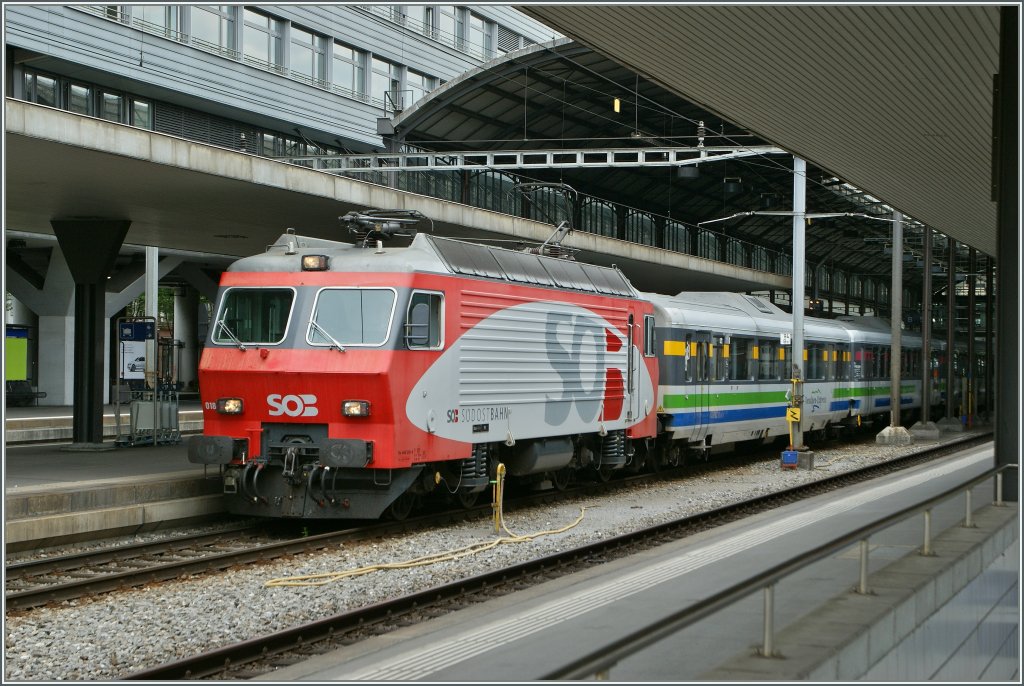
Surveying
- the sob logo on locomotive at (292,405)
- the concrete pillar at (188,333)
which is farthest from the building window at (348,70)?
the sob logo on locomotive at (292,405)

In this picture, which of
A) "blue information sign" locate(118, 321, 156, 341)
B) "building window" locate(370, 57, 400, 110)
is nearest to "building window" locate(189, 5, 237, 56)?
"building window" locate(370, 57, 400, 110)

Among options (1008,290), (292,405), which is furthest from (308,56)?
(1008,290)

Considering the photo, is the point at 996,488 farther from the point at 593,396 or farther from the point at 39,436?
the point at 39,436

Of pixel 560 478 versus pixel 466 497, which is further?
pixel 560 478

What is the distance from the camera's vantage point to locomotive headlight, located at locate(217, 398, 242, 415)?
→ 13.8 m

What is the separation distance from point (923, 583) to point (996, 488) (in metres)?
3.94

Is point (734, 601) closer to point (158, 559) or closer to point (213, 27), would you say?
point (158, 559)

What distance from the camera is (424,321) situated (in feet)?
45.3

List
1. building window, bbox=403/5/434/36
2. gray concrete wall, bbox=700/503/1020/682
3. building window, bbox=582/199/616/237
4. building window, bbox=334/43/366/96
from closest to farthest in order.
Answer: gray concrete wall, bbox=700/503/1020/682, building window, bbox=334/43/366/96, building window, bbox=582/199/616/237, building window, bbox=403/5/434/36

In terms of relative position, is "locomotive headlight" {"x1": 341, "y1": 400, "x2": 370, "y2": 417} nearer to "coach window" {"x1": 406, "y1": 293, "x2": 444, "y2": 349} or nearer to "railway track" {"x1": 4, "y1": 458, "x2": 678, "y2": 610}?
"coach window" {"x1": 406, "y1": 293, "x2": 444, "y2": 349}

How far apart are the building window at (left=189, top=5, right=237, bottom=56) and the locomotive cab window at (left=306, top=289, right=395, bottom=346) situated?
24.6m

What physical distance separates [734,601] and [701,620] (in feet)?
1.05

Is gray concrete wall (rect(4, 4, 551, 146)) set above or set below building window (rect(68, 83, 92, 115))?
above

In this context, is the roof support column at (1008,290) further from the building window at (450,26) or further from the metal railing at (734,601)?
the building window at (450,26)
